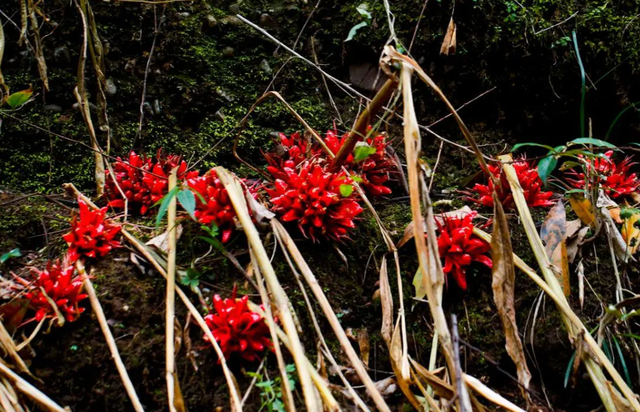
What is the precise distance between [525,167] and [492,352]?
73 cm

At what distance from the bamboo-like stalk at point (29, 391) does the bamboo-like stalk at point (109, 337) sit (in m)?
0.14

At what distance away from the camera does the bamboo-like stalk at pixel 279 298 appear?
0.89m

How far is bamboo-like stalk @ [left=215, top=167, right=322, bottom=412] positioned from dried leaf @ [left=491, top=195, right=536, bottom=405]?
1.52ft

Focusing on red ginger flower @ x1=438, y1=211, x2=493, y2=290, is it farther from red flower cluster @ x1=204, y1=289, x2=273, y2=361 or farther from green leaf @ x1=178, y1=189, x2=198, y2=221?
green leaf @ x1=178, y1=189, x2=198, y2=221

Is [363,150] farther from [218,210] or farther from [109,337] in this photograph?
[109,337]

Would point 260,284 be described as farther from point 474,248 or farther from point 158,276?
point 474,248

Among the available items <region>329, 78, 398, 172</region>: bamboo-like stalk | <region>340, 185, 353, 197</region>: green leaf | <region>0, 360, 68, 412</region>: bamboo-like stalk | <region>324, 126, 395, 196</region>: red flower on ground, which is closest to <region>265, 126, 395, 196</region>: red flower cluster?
<region>324, 126, 395, 196</region>: red flower on ground

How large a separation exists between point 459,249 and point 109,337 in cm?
97

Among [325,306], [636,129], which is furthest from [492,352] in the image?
[636,129]

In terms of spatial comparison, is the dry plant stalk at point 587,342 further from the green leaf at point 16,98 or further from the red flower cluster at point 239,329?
the green leaf at point 16,98

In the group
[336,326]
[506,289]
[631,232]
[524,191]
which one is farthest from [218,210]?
[631,232]

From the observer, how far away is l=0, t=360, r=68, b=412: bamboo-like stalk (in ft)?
3.42

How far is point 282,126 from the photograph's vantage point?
2.16 metres

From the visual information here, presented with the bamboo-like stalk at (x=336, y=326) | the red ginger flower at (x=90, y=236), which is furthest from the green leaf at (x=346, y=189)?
the red ginger flower at (x=90, y=236)
